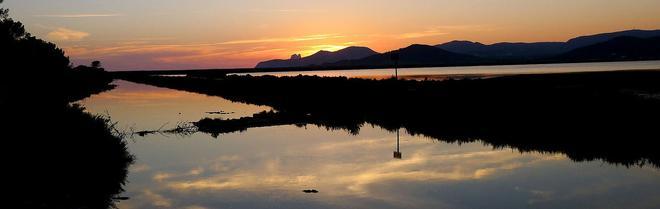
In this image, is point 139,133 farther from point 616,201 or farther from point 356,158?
point 616,201

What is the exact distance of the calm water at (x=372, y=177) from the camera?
47.8ft

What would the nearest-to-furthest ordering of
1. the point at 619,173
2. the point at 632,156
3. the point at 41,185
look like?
the point at 41,185 → the point at 619,173 → the point at 632,156

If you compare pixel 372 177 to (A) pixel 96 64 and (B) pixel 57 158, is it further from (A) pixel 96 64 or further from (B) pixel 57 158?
(A) pixel 96 64

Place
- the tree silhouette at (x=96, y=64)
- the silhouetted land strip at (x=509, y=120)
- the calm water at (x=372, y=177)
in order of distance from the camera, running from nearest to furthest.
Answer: the calm water at (x=372, y=177)
the silhouetted land strip at (x=509, y=120)
the tree silhouette at (x=96, y=64)

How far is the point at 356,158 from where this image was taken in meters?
21.9

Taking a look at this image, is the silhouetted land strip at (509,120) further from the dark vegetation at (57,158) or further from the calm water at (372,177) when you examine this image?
the dark vegetation at (57,158)

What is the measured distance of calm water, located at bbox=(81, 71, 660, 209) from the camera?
1455 cm

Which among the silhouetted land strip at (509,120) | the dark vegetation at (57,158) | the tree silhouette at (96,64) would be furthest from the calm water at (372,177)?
the tree silhouette at (96,64)

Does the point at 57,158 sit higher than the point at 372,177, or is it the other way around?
the point at 57,158

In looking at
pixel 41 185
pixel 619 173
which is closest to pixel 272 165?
pixel 41 185

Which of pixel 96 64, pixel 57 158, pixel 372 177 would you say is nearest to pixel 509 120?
pixel 372 177

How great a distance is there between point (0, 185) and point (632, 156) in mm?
18309

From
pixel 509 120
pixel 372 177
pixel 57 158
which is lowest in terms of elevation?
pixel 372 177

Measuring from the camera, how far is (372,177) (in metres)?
17.8
